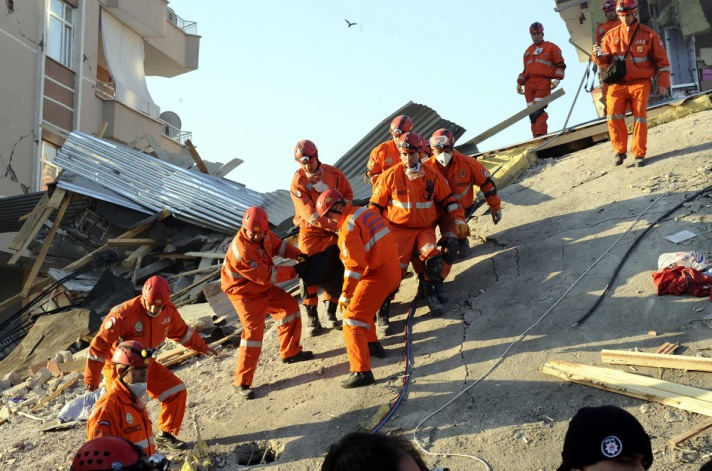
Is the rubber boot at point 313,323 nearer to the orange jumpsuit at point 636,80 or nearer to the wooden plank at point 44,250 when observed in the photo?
the orange jumpsuit at point 636,80

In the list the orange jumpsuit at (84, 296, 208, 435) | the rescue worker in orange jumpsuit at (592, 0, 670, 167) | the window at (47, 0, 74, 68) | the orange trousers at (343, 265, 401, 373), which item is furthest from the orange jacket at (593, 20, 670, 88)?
the window at (47, 0, 74, 68)

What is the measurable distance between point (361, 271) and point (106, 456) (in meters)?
4.95

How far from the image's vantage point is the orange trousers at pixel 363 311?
25.4 feet

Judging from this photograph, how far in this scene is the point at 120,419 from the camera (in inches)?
258

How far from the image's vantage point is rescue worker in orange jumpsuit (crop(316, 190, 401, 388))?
306 inches

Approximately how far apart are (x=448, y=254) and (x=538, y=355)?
6.56 feet

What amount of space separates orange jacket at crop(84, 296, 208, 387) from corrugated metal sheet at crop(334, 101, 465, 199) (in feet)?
23.8

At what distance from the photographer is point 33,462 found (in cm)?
790

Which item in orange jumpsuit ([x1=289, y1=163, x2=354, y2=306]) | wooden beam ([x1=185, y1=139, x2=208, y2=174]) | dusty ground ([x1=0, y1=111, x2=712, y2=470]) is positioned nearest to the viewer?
dusty ground ([x1=0, y1=111, x2=712, y2=470])

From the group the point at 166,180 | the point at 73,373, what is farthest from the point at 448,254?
the point at 166,180

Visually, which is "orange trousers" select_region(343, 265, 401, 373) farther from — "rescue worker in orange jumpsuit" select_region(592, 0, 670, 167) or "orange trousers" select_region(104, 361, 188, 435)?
"rescue worker in orange jumpsuit" select_region(592, 0, 670, 167)

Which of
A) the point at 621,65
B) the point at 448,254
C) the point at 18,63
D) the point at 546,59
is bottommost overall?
the point at 448,254

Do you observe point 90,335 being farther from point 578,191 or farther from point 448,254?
point 578,191

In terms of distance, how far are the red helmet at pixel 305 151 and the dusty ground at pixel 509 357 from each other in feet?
6.51
